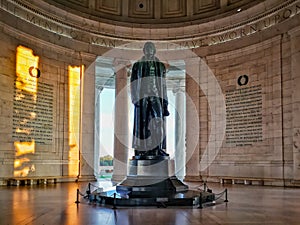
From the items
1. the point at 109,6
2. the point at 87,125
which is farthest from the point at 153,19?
the point at 87,125

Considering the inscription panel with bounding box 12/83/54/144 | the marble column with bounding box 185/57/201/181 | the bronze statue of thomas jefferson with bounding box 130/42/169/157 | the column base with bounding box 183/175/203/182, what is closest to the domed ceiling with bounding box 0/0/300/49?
the marble column with bounding box 185/57/201/181

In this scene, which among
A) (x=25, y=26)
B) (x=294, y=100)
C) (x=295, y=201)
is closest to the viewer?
(x=295, y=201)

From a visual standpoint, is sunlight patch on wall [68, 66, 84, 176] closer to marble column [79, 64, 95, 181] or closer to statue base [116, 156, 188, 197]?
marble column [79, 64, 95, 181]

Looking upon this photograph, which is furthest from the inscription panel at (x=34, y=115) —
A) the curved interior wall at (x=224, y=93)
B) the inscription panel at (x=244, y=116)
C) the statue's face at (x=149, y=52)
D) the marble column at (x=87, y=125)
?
the inscription panel at (x=244, y=116)

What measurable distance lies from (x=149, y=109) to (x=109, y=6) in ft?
38.5

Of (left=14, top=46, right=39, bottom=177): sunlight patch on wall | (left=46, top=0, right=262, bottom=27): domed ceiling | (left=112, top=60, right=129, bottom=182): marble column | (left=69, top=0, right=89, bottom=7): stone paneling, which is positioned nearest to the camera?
(left=14, top=46, right=39, bottom=177): sunlight patch on wall

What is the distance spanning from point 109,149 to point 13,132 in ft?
41.5

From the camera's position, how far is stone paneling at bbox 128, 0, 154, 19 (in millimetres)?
21125

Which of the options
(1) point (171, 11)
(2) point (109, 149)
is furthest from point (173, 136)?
(1) point (171, 11)

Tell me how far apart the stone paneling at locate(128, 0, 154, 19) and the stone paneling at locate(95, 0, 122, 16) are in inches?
24.7

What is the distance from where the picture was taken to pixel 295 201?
32.2ft

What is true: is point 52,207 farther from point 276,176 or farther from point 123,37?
point 123,37

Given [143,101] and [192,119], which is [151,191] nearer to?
[143,101]

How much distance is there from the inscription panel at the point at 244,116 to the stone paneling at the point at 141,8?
21.2ft
